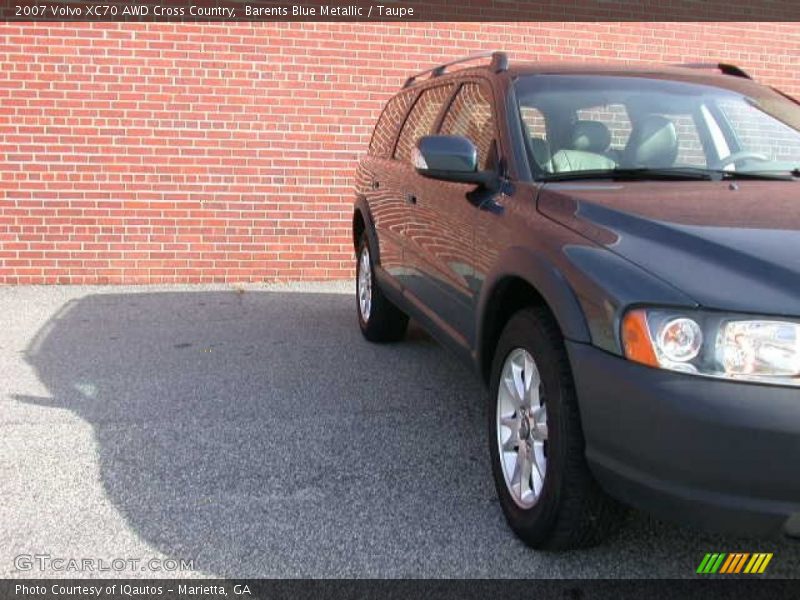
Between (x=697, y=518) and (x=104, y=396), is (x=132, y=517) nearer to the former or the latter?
(x=104, y=396)

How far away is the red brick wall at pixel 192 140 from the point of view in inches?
318

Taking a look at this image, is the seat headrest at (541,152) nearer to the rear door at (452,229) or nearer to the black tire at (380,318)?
the rear door at (452,229)

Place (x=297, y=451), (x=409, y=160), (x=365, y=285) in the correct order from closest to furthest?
(x=297, y=451) → (x=409, y=160) → (x=365, y=285)

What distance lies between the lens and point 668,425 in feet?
7.91

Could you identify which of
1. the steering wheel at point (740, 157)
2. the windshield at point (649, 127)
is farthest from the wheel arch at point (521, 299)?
the steering wheel at point (740, 157)

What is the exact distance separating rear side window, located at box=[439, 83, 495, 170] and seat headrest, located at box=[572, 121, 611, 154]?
379 mm

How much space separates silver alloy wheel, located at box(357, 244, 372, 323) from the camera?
20.7ft

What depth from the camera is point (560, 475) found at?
9.36 feet

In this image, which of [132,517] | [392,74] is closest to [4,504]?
[132,517]

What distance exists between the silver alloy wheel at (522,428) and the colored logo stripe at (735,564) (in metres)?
0.63

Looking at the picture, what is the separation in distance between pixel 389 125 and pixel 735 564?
4034mm

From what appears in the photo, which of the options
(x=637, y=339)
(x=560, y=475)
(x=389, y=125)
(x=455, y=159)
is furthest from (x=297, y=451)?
(x=389, y=125)

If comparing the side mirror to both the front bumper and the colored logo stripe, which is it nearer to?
the front bumper

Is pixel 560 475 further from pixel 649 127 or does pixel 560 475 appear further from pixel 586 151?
pixel 649 127
